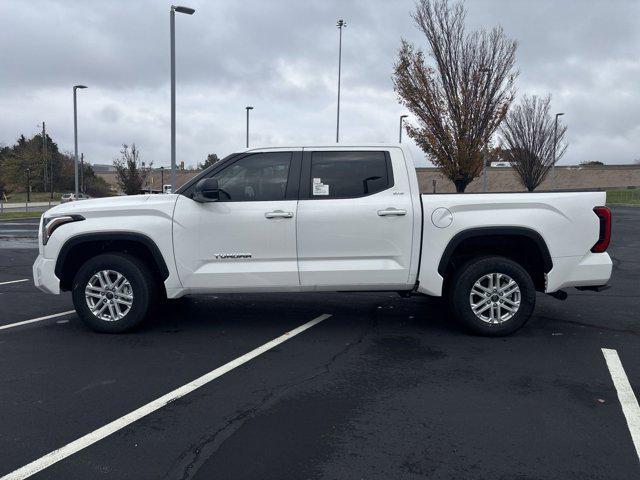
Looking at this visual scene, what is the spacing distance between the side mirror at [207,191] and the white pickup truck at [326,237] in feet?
0.05

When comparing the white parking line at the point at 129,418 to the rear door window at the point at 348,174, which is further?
the rear door window at the point at 348,174

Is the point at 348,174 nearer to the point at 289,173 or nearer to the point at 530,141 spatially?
the point at 289,173

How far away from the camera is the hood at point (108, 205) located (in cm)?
578

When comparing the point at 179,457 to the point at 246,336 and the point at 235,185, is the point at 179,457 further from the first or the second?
the point at 235,185

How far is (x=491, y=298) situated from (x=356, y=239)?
58.5 inches

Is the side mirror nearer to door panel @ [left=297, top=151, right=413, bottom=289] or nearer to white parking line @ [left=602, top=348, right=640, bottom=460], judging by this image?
door panel @ [left=297, top=151, right=413, bottom=289]

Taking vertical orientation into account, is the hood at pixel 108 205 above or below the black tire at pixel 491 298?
above

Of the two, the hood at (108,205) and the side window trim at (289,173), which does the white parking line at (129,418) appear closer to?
the side window trim at (289,173)

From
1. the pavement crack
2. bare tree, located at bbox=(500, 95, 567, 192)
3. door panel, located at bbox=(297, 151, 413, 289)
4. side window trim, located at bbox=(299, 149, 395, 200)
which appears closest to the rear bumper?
door panel, located at bbox=(297, 151, 413, 289)

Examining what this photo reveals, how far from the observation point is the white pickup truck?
563 cm

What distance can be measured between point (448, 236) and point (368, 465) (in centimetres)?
293

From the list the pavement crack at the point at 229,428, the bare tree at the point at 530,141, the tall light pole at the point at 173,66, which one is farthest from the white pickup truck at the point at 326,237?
the bare tree at the point at 530,141

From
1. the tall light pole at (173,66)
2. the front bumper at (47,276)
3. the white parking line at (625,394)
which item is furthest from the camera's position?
the tall light pole at (173,66)

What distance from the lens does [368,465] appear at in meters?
3.20
